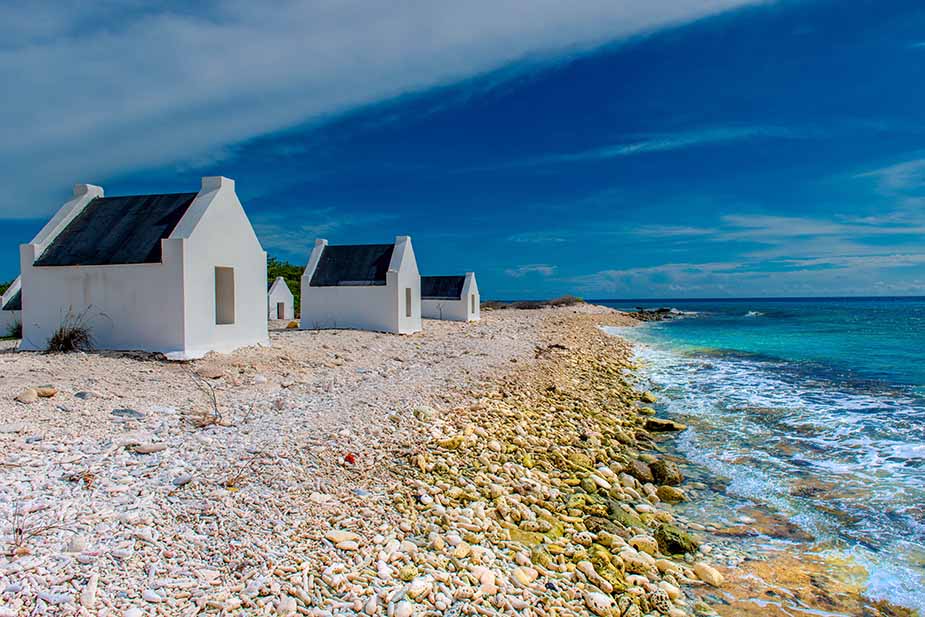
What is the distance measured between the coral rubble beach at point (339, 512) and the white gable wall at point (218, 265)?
2.89 metres

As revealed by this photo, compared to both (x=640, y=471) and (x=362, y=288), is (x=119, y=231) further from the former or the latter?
(x=640, y=471)

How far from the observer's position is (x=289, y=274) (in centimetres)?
4894

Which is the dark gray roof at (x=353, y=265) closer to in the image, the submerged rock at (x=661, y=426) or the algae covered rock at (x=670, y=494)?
the submerged rock at (x=661, y=426)

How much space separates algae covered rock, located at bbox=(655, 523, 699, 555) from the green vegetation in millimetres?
38104

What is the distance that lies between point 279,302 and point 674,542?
34.4 metres

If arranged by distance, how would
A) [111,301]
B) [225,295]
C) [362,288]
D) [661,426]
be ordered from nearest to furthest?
[661,426] → [111,301] → [225,295] → [362,288]

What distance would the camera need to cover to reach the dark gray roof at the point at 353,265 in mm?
24031

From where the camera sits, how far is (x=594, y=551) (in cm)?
543

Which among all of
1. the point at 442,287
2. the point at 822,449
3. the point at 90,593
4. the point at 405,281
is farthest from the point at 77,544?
the point at 442,287

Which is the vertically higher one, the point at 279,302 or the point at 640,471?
the point at 279,302

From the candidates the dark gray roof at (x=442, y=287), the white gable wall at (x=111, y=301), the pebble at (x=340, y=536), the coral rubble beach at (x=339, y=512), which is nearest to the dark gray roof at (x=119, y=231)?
the white gable wall at (x=111, y=301)

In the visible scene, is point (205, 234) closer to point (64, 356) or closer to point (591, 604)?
point (64, 356)

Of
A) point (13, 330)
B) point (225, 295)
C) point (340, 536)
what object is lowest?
point (340, 536)

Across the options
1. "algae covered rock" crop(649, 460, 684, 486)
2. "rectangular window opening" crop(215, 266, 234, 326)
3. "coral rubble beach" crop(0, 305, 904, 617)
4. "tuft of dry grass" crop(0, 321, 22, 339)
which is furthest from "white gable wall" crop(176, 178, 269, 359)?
"tuft of dry grass" crop(0, 321, 22, 339)
